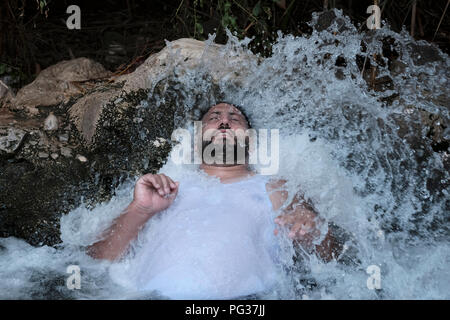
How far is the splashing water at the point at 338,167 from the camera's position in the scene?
2135 millimetres

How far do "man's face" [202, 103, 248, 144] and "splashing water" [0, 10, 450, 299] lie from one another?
0.25m

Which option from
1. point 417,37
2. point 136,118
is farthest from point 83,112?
point 417,37

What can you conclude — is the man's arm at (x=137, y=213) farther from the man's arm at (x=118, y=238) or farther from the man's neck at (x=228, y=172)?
the man's neck at (x=228, y=172)

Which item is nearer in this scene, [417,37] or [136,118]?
[136,118]

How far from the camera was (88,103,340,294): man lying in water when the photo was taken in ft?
6.56

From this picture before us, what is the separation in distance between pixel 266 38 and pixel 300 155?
118 centimetres

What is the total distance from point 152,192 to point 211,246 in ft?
1.13

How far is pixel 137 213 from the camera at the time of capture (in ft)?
7.02

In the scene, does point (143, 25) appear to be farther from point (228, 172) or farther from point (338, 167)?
point (338, 167)

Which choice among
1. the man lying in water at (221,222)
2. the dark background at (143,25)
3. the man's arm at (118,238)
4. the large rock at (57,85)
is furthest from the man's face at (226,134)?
the large rock at (57,85)

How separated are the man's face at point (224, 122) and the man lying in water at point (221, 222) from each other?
261mm

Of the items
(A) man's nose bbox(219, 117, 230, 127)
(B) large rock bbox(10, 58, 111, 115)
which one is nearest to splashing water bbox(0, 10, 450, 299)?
(A) man's nose bbox(219, 117, 230, 127)

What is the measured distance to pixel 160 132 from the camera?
9.90 ft

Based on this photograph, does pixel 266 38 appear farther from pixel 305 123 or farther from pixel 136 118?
pixel 136 118
